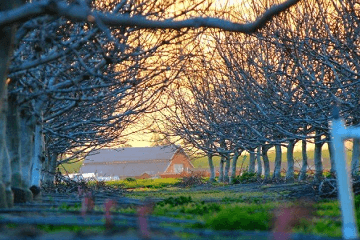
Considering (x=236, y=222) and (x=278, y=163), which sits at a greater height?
(x=278, y=163)

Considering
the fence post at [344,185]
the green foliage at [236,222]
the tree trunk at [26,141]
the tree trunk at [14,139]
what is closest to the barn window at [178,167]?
the tree trunk at [26,141]

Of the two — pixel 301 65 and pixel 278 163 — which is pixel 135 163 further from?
pixel 301 65

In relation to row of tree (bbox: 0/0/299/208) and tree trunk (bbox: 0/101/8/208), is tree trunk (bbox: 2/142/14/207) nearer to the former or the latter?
row of tree (bbox: 0/0/299/208)

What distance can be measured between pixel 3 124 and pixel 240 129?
2140cm

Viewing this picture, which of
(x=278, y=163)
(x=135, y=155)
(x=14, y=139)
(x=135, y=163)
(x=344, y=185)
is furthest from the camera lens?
(x=135, y=155)

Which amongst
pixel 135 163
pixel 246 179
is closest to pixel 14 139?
pixel 246 179

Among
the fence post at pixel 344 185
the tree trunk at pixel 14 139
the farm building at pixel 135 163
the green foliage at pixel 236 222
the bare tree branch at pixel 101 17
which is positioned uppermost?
the farm building at pixel 135 163

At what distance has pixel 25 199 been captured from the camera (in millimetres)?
11336

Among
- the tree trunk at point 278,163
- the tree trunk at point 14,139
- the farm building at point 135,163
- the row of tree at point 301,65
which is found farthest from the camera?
the farm building at point 135,163

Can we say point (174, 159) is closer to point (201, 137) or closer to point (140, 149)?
point (140, 149)

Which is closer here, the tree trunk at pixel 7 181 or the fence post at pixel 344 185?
the fence post at pixel 344 185

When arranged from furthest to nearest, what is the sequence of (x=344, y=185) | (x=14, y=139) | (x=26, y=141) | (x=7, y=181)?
(x=26, y=141) < (x=14, y=139) < (x=7, y=181) < (x=344, y=185)

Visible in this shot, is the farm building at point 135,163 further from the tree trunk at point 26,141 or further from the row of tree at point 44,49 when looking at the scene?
the tree trunk at point 26,141

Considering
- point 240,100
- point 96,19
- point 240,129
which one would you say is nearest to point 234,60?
point 240,100
